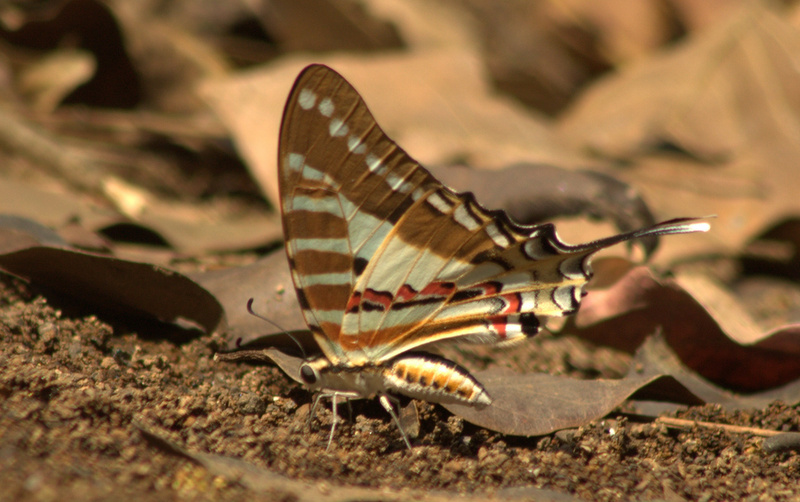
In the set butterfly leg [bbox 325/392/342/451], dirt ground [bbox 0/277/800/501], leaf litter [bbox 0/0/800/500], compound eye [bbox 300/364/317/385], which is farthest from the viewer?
compound eye [bbox 300/364/317/385]

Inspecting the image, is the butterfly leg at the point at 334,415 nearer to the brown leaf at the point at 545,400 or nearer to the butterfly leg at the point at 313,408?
the butterfly leg at the point at 313,408

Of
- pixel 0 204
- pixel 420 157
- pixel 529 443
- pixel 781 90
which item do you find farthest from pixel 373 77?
pixel 529 443

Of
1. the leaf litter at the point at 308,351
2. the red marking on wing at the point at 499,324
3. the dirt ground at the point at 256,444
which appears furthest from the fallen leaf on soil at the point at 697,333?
the red marking on wing at the point at 499,324

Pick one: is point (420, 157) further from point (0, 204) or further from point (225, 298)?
point (0, 204)

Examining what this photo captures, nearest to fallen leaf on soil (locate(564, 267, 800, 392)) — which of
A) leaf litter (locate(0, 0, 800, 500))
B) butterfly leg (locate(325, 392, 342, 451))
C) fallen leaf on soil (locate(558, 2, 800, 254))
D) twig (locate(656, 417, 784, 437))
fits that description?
leaf litter (locate(0, 0, 800, 500))

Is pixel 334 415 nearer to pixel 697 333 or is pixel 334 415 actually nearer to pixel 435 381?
pixel 435 381

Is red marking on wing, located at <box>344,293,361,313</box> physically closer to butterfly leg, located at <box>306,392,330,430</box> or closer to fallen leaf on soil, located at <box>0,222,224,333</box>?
butterfly leg, located at <box>306,392,330,430</box>
